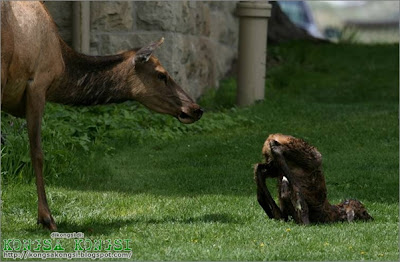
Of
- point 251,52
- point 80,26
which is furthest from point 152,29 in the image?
point 251,52

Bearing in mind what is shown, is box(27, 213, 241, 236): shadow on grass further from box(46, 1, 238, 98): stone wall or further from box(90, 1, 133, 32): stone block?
box(90, 1, 133, 32): stone block

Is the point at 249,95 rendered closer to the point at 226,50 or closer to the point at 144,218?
the point at 226,50

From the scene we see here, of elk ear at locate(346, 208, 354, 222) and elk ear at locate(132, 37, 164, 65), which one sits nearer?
elk ear at locate(132, 37, 164, 65)

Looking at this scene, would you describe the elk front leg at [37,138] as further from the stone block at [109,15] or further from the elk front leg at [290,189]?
the stone block at [109,15]

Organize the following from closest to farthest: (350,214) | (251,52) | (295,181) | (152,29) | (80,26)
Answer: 1. (295,181)
2. (350,214)
3. (80,26)
4. (152,29)
5. (251,52)

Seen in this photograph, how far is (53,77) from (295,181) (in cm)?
204

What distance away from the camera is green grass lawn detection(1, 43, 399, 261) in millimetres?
6789

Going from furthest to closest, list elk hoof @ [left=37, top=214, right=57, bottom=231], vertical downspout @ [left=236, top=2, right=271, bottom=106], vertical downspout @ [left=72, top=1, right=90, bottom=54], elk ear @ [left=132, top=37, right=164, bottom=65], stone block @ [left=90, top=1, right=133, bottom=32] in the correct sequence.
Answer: vertical downspout @ [left=236, top=2, right=271, bottom=106] < stone block @ [left=90, top=1, right=133, bottom=32] < vertical downspout @ [left=72, top=1, right=90, bottom=54] < elk ear @ [left=132, top=37, right=164, bottom=65] < elk hoof @ [left=37, top=214, right=57, bottom=231]

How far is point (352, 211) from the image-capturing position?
25.4ft

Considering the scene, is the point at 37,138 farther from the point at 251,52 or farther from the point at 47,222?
the point at 251,52

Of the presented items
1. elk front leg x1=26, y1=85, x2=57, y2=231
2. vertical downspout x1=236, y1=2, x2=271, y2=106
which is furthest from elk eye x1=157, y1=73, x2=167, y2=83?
vertical downspout x1=236, y1=2, x2=271, y2=106

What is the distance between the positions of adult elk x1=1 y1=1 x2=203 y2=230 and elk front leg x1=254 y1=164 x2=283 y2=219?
0.68 metres

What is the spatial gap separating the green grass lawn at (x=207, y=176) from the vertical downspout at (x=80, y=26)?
897 mm

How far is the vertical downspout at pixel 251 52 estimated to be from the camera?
1437 cm
